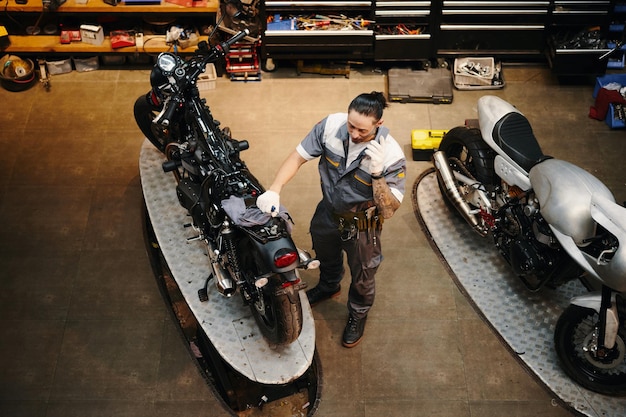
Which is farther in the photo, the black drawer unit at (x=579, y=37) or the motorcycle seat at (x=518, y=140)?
the black drawer unit at (x=579, y=37)

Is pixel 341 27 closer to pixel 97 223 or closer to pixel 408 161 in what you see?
pixel 408 161

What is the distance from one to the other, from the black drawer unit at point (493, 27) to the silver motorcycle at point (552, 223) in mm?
1294

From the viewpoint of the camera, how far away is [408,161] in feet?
19.0

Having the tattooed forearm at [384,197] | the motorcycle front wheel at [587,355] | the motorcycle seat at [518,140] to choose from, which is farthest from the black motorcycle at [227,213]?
the motorcycle front wheel at [587,355]

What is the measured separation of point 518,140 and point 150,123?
253 centimetres

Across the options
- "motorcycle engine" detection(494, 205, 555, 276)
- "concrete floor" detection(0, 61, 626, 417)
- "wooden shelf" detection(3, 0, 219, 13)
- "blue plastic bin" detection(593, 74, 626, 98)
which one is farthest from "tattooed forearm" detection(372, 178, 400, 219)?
"blue plastic bin" detection(593, 74, 626, 98)

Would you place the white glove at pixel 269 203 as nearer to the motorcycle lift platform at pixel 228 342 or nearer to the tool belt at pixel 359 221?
the tool belt at pixel 359 221

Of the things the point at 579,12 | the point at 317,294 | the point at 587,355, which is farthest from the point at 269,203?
the point at 579,12

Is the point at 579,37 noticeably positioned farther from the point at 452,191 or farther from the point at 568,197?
the point at 568,197

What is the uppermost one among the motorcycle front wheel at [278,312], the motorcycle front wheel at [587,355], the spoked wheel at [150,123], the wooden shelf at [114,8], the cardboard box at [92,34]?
the wooden shelf at [114,8]

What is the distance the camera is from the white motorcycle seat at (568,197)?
410 centimetres

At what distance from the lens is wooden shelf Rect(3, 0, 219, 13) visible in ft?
19.9

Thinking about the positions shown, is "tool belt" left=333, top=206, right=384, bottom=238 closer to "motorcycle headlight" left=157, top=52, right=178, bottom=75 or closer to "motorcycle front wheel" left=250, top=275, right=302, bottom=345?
"motorcycle front wheel" left=250, top=275, right=302, bottom=345

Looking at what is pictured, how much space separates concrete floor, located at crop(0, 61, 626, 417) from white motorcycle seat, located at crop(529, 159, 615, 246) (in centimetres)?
98
